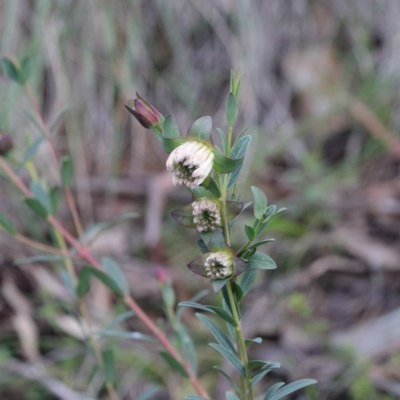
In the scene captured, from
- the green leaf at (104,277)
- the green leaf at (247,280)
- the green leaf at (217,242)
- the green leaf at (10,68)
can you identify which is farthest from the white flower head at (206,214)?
the green leaf at (10,68)

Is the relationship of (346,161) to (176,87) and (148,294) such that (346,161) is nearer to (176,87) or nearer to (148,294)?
(176,87)

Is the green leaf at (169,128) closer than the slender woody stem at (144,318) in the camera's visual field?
Yes

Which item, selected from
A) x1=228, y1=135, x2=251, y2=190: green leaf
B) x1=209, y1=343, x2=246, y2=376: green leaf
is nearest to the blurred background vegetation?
x1=209, y1=343, x2=246, y2=376: green leaf

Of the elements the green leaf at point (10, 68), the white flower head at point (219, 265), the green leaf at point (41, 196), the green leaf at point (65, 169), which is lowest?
the white flower head at point (219, 265)

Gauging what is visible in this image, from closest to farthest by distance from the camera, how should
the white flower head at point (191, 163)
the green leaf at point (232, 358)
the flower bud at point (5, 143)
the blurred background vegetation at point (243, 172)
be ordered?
1. the white flower head at point (191, 163)
2. the green leaf at point (232, 358)
3. the flower bud at point (5, 143)
4. the blurred background vegetation at point (243, 172)

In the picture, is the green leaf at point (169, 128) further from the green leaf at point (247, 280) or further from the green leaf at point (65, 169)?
the green leaf at point (65, 169)

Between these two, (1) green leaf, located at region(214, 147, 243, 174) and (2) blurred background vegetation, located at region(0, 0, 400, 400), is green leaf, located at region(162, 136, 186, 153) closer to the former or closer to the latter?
(1) green leaf, located at region(214, 147, 243, 174)

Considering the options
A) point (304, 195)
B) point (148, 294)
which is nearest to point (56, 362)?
point (148, 294)
